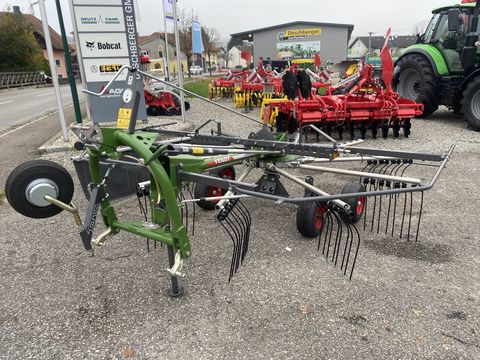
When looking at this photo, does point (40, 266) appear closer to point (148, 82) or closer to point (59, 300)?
point (59, 300)

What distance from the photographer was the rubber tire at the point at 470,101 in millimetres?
8125

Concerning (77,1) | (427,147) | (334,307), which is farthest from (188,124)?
(334,307)

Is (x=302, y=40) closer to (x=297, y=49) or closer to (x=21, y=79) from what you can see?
(x=297, y=49)

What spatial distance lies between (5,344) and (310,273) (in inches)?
87.9

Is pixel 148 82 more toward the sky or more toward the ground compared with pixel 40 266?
more toward the sky

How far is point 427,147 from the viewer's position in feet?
23.9

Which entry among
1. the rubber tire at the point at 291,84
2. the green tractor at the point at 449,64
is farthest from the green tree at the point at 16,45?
the green tractor at the point at 449,64

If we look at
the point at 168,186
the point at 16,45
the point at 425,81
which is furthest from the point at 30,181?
the point at 16,45

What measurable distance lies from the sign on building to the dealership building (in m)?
29.9

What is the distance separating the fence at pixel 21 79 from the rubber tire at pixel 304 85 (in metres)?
28.5

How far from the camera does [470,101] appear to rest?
27.2 ft

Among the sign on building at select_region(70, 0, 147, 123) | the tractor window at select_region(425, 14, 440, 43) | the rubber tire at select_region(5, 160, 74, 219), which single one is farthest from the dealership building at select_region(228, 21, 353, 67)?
the rubber tire at select_region(5, 160, 74, 219)

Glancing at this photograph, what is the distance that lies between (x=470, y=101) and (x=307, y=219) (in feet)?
22.7

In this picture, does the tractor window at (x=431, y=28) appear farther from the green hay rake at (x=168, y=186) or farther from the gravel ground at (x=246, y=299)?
the green hay rake at (x=168, y=186)
